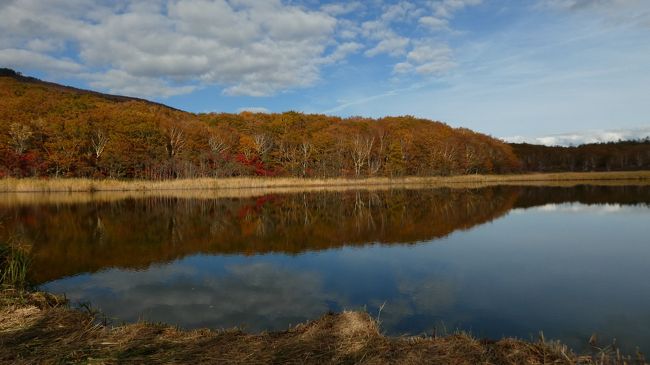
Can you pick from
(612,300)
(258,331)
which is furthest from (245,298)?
(612,300)

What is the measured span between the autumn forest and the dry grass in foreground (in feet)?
168

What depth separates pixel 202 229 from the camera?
744 inches

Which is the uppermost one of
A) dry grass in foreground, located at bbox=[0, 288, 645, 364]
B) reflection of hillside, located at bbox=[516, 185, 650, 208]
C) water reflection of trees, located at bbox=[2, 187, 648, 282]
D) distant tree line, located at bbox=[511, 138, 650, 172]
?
distant tree line, located at bbox=[511, 138, 650, 172]

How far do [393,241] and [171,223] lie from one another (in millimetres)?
11424

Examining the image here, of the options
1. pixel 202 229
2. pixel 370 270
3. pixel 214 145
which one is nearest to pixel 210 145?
pixel 214 145

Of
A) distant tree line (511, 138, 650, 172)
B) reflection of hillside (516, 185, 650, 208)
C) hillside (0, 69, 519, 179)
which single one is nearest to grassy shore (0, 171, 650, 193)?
hillside (0, 69, 519, 179)

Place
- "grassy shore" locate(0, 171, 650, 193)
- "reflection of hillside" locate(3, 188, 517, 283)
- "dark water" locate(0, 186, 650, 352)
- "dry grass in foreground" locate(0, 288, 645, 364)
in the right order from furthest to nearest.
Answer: "grassy shore" locate(0, 171, 650, 193) < "reflection of hillside" locate(3, 188, 517, 283) < "dark water" locate(0, 186, 650, 352) < "dry grass in foreground" locate(0, 288, 645, 364)

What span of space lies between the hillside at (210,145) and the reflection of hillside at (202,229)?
99.8 feet

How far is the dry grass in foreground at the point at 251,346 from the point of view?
491 centimetres

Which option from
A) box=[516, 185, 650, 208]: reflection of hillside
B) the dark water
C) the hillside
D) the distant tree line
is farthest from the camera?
the distant tree line

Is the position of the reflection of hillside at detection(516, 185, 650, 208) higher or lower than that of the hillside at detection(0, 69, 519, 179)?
lower

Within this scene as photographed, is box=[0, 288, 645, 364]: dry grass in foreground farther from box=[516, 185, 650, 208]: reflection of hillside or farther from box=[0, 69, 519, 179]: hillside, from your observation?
box=[0, 69, 519, 179]: hillside

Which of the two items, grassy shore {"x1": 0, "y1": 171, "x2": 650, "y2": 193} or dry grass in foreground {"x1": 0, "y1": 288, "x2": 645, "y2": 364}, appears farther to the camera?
grassy shore {"x1": 0, "y1": 171, "x2": 650, "y2": 193}

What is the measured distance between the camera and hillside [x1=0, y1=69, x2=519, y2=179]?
54.8 metres
